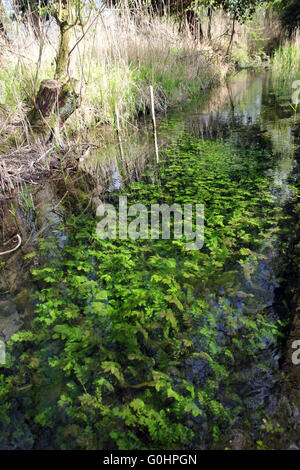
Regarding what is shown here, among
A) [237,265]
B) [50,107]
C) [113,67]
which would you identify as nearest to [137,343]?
[237,265]

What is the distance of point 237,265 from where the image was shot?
5.43ft

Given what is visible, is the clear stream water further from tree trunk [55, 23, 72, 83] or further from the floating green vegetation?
tree trunk [55, 23, 72, 83]

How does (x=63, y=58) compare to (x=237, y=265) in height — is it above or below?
above

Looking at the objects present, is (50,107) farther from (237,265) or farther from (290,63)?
(290,63)

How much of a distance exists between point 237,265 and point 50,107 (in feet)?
8.88

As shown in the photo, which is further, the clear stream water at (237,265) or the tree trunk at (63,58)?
the tree trunk at (63,58)

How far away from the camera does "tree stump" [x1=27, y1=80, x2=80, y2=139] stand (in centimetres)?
312

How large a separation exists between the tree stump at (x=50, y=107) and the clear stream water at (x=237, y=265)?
21.6 inches

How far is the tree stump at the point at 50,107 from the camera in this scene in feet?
10.2

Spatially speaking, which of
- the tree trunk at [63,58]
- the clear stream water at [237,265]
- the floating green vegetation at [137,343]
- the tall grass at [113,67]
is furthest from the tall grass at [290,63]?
the floating green vegetation at [137,343]

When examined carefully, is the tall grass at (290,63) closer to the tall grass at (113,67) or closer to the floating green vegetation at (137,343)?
the tall grass at (113,67)
